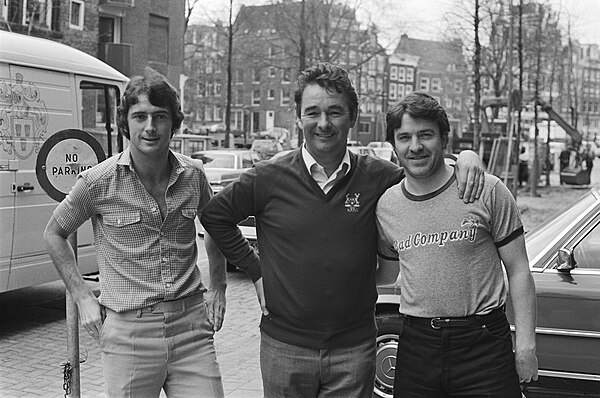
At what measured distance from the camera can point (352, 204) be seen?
317 centimetres

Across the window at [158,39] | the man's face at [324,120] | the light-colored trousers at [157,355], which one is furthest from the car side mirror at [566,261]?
the window at [158,39]

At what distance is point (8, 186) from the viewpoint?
7.28 meters

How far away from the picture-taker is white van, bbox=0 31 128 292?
7.25 metres

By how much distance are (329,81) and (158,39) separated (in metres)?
34.4

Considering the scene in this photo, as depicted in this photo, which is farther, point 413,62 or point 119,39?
point 413,62

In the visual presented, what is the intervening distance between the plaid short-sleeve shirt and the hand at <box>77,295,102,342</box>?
0.04 metres

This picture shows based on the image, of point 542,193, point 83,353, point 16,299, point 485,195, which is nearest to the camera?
point 485,195

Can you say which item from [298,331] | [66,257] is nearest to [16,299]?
[66,257]

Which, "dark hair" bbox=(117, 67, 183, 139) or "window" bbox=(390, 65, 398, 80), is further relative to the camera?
"window" bbox=(390, 65, 398, 80)

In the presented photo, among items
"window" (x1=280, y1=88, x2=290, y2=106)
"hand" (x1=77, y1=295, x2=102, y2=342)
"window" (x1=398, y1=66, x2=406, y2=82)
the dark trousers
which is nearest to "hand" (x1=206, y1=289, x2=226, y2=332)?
"hand" (x1=77, y1=295, x2=102, y2=342)

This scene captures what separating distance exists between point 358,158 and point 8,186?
496 cm

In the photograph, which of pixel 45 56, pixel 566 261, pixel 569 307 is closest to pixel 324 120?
pixel 566 261

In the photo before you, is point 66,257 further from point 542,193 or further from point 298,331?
point 542,193

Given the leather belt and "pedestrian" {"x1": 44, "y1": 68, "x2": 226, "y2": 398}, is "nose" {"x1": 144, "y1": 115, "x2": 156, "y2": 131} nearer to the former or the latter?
"pedestrian" {"x1": 44, "y1": 68, "x2": 226, "y2": 398}
